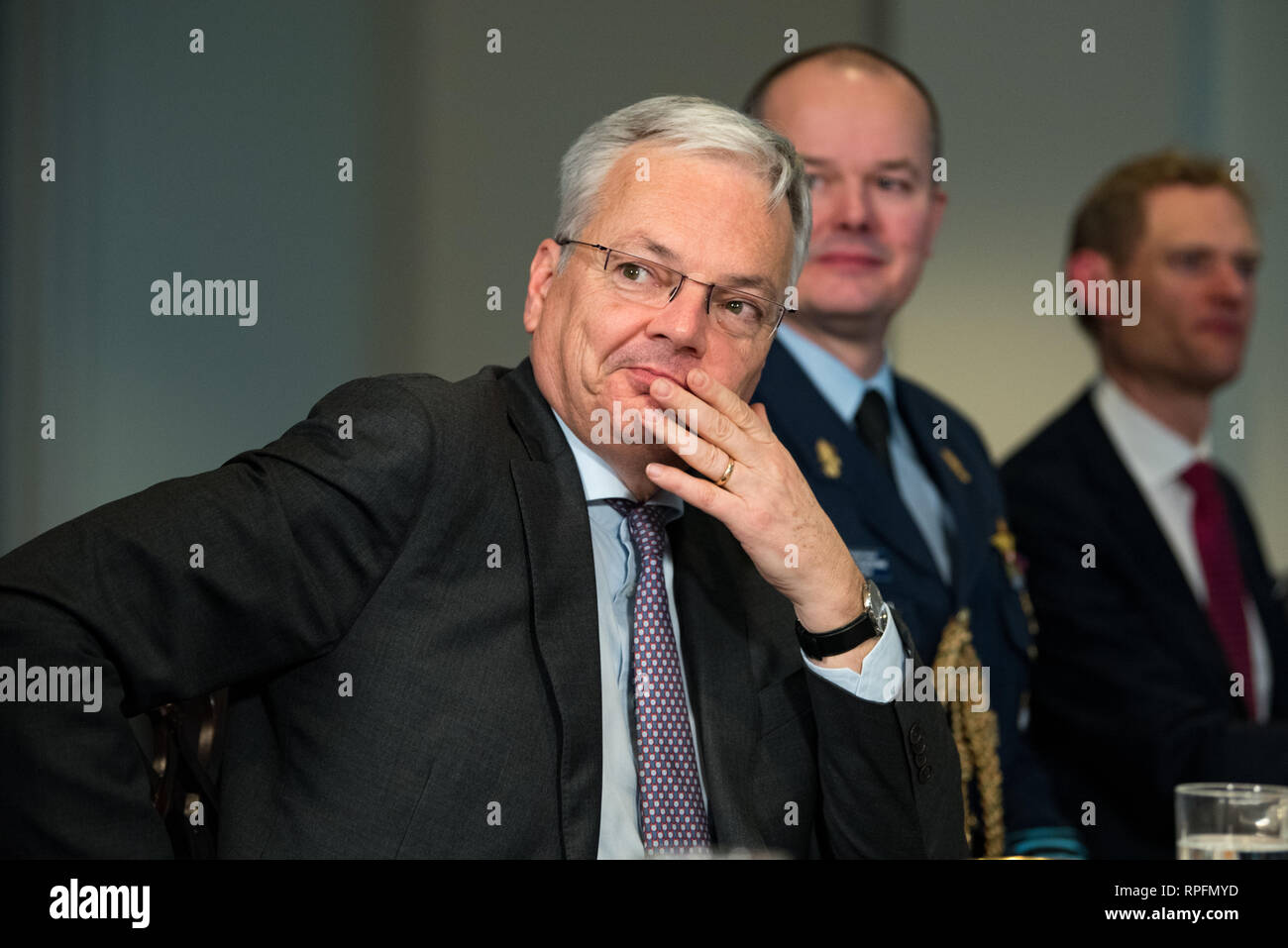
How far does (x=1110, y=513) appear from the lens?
275 cm

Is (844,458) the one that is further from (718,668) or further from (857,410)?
(718,668)

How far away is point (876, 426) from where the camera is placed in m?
2.36

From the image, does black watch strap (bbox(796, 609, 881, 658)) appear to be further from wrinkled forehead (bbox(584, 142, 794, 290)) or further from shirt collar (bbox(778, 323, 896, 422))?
shirt collar (bbox(778, 323, 896, 422))

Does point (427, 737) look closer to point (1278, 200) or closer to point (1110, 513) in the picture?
point (1110, 513)

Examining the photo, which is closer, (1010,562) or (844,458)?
(844,458)

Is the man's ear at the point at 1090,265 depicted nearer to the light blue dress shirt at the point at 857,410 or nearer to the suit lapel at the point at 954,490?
the suit lapel at the point at 954,490

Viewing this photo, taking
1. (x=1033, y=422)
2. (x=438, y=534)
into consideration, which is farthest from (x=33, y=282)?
(x=1033, y=422)

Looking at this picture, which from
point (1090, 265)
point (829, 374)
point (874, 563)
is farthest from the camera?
point (1090, 265)

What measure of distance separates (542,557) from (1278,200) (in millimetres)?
3463

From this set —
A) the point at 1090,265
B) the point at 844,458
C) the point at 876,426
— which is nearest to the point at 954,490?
the point at 876,426

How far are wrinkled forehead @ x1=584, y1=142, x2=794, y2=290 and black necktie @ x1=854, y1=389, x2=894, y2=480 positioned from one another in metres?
0.79

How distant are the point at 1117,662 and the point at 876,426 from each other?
2.34ft

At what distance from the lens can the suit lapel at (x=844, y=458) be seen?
217 centimetres

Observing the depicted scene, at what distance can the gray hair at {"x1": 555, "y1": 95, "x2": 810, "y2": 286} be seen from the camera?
1601 mm
